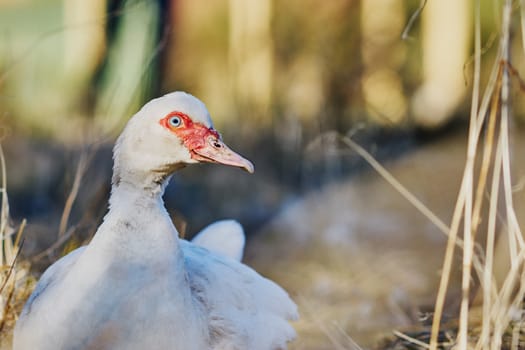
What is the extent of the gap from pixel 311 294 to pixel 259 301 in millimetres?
1899

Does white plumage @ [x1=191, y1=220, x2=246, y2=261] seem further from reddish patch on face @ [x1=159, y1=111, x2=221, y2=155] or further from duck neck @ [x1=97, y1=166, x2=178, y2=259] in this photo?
reddish patch on face @ [x1=159, y1=111, x2=221, y2=155]

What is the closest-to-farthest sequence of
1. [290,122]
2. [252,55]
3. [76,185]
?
[76,185] < [290,122] < [252,55]

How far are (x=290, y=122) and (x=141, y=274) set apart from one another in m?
5.50

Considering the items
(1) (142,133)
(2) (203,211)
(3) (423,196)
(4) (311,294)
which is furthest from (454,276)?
(1) (142,133)

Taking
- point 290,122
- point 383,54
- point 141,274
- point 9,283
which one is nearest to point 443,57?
point 383,54

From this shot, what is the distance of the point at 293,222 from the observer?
727 cm

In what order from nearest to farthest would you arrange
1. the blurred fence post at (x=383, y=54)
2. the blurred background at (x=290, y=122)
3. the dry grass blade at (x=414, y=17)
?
the dry grass blade at (x=414, y=17), the blurred background at (x=290, y=122), the blurred fence post at (x=383, y=54)

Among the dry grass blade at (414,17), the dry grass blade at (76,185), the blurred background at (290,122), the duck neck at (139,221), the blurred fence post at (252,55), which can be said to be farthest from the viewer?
the blurred fence post at (252,55)

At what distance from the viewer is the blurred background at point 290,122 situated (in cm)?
579

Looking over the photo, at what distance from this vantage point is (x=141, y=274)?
299cm

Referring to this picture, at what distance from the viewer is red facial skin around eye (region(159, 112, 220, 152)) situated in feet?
9.97

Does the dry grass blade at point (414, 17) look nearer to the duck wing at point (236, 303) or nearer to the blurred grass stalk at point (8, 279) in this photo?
the duck wing at point (236, 303)

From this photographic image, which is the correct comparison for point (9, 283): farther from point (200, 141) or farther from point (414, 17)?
point (414, 17)

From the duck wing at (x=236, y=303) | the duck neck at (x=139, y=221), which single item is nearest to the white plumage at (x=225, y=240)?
the duck wing at (x=236, y=303)
